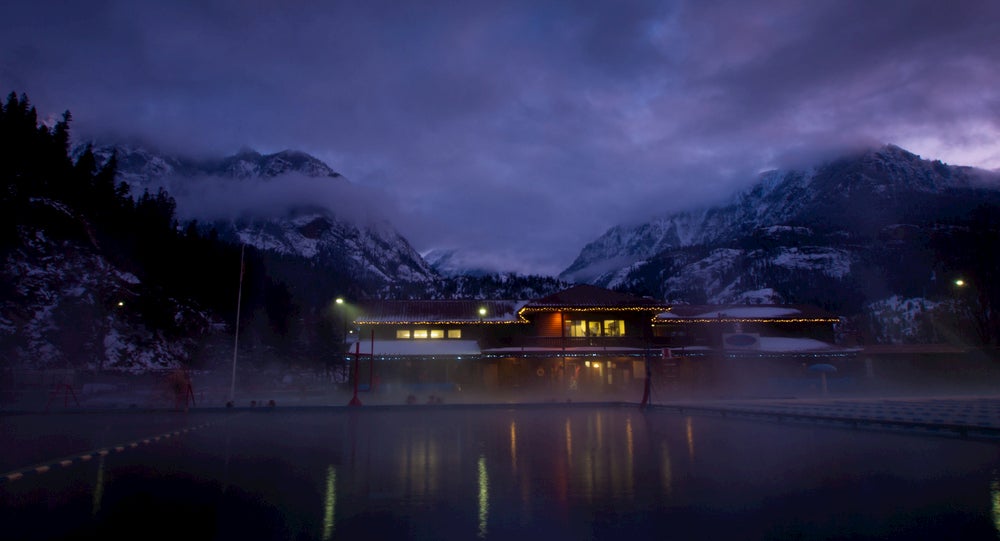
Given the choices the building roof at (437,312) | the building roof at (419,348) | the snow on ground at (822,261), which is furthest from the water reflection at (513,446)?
the snow on ground at (822,261)

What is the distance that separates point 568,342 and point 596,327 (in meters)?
3.14

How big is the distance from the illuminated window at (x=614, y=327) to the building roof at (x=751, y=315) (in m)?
3.97

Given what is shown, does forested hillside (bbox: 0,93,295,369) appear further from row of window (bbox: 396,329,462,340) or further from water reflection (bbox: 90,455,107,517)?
water reflection (bbox: 90,455,107,517)

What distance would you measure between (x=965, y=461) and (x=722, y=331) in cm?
3599

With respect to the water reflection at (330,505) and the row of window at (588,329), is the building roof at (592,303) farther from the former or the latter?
the water reflection at (330,505)

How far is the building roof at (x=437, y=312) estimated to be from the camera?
4516 centimetres

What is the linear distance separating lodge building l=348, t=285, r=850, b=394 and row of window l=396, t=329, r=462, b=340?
0.08m

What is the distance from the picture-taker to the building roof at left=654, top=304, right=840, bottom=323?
46.4 metres

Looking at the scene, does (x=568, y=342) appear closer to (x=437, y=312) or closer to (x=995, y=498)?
(x=437, y=312)

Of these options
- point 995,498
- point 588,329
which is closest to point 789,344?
point 588,329

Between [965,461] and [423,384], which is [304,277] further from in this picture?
[965,461]

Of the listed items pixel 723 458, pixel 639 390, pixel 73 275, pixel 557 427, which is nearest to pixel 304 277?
pixel 73 275

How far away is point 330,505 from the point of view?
27.9 feet

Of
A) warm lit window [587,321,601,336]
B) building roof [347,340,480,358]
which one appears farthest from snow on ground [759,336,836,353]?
building roof [347,340,480,358]
